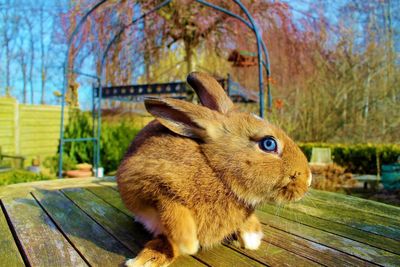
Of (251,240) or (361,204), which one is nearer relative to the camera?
(251,240)

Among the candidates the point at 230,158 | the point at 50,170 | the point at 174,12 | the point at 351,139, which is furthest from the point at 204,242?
the point at 351,139

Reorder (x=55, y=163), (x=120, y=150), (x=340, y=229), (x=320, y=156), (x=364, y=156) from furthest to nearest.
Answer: (x=364, y=156) < (x=120, y=150) < (x=320, y=156) < (x=55, y=163) < (x=340, y=229)

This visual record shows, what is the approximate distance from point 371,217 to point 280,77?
480 centimetres

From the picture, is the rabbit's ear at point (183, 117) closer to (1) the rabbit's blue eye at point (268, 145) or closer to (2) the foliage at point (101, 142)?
(1) the rabbit's blue eye at point (268, 145)

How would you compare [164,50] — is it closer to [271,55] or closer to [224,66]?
[224,66]

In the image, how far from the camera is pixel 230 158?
853 millimetres

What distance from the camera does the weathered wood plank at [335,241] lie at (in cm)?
93

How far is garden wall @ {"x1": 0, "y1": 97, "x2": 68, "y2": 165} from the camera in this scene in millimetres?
5863

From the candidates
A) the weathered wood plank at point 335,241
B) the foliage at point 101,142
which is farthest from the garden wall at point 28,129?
the weathered wood plank at point 335,241

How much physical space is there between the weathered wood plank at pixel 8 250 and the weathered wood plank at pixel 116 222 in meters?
0.27

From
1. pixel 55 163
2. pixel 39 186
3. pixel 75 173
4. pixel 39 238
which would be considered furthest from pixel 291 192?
pixel 55 163

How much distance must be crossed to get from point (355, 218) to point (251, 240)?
604 mm

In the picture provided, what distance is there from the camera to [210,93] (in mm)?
1030

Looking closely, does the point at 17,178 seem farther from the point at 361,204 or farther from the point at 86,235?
the point at 361,204
